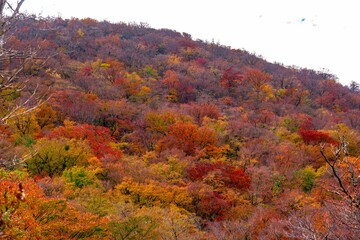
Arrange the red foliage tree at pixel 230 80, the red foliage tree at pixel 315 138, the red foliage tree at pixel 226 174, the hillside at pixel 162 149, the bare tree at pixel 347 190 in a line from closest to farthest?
the bare tree at pixel 347 190
the hillside at pixel 162 149
the red foliage tree at pixel 226 174
the red foliage tree at pixel 315 138
the red foliage tree at pixel 230 80

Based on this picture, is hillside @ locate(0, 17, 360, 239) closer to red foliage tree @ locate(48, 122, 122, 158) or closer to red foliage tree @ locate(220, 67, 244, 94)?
red foliage tree @ locate(48, 122, 122, 158)

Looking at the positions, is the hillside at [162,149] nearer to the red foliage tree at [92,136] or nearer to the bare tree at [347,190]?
the bare tree at [347,190]

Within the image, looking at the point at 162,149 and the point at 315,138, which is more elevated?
the point at 315,138

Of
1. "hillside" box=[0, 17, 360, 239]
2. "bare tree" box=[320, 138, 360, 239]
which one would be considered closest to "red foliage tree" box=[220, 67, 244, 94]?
"hillside" box=[0, 17, 360, 239]

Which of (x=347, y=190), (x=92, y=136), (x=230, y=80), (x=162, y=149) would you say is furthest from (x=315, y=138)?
(x=347, y=190)

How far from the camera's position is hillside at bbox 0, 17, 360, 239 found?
7325 millimetres

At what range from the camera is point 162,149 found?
37250mm

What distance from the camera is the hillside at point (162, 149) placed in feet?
24.0

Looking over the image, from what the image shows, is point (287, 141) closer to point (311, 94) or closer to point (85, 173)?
point (85, 173)

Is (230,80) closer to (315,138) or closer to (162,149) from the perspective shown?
(315,138)

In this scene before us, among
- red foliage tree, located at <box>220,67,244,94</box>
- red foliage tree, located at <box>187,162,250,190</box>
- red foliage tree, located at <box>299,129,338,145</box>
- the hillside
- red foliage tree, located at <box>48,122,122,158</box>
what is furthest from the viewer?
red foliage tree, located at <box>220,67,244,94</box>

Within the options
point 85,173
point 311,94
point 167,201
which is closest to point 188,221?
point 167,201

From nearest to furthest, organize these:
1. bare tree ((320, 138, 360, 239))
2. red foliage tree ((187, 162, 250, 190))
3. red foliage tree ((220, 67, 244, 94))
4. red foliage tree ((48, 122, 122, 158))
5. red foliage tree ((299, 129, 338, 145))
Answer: bare tree ((320, 138, 360, 239))
red foliage tree ((187, 162, 250, 190))
red foliage tree ((48, 122, 122, 158))
red foliage tree ((299, 129, 338, 145))
red foliage tree ((220, 67, 244, 94))

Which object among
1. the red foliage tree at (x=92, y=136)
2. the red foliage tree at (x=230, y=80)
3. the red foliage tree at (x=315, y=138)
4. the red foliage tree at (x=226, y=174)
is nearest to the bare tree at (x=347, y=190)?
the red foliage tree at (x=226, y=174)
